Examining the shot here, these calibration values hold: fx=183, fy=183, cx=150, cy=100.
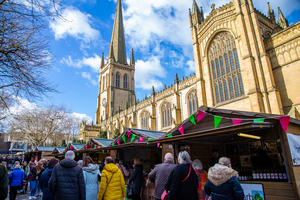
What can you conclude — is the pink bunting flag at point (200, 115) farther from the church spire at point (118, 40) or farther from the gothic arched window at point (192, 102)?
the church spire at point (118, 40)

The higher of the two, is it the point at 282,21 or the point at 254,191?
the point at 282,21

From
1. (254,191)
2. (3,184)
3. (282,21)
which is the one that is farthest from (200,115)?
(282,21)

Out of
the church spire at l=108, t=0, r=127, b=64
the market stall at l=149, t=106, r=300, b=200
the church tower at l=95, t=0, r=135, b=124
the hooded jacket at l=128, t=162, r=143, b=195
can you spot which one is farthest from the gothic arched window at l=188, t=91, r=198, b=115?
the church spire at l=108, t=0, r=127, b=64

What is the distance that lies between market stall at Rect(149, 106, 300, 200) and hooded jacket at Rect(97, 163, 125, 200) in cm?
193

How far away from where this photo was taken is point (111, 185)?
421cm

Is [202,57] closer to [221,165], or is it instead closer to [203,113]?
[203,113]

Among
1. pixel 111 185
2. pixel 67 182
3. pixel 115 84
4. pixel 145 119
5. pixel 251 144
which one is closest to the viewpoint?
pixel 67 182

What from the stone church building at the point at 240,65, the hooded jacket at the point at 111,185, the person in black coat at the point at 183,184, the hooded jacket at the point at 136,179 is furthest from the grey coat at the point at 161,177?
the stone church building at the point at 240,65

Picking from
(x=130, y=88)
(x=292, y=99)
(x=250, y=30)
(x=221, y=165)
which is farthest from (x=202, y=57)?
(x=130, y=88)

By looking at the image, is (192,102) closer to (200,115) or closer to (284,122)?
(200,115)

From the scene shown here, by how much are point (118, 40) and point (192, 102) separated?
43.8m

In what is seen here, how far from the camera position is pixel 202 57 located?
68.9 feet

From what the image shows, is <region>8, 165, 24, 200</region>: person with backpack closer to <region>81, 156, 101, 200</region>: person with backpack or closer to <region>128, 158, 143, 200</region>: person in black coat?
<region>81, 156, 101, 200</region>: person with backpack

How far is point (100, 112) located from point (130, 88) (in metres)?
11.3
